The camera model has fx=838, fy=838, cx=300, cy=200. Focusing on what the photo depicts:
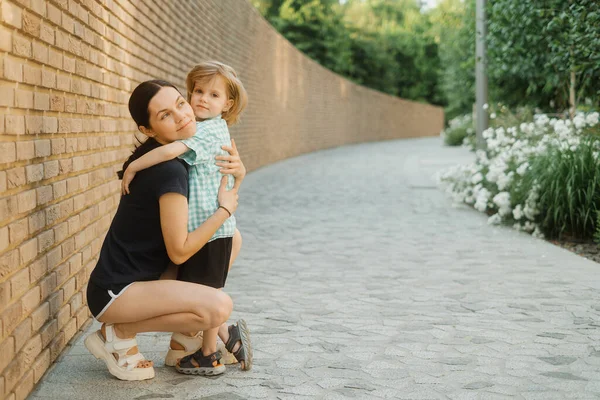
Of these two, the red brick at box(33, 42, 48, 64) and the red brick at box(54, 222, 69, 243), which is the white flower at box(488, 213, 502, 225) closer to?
the red brick at box(54, 222, 69, 243)

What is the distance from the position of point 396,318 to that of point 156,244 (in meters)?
2.15

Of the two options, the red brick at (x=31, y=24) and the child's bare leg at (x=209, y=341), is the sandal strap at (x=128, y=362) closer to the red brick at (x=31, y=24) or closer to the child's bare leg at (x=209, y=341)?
the child's bare leg at (x=209, y=341)

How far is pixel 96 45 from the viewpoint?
17.5ft

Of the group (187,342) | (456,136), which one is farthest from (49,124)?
(456,136)

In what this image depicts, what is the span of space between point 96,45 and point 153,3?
2916mm

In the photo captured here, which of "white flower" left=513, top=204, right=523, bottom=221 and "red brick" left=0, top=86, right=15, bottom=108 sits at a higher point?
"red brick" left=0, top=86, right=15, bottom=108

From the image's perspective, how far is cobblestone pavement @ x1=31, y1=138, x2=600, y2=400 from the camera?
13.4 feet

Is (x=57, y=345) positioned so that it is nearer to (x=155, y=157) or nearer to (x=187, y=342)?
(x=187, y=342)

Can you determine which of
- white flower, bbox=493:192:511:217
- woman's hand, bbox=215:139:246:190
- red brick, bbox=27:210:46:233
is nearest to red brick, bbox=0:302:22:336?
red brick, bbox=27:210:46:233

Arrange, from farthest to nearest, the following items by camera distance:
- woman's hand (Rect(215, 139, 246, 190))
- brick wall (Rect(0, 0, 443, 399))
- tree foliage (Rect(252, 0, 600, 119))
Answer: tree foliage (Rect(252, 0, 600, 119)) → woman's hand (Rect(215, 139, 246, 190)) → brick wall (Rect(0, 0, 443, 399))

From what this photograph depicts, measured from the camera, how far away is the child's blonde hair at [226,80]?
400cm

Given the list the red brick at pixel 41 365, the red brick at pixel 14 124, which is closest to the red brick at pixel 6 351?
the red brick at pixel 41 365

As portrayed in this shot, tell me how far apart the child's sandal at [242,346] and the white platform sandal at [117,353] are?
488mm

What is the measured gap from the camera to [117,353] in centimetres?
407
